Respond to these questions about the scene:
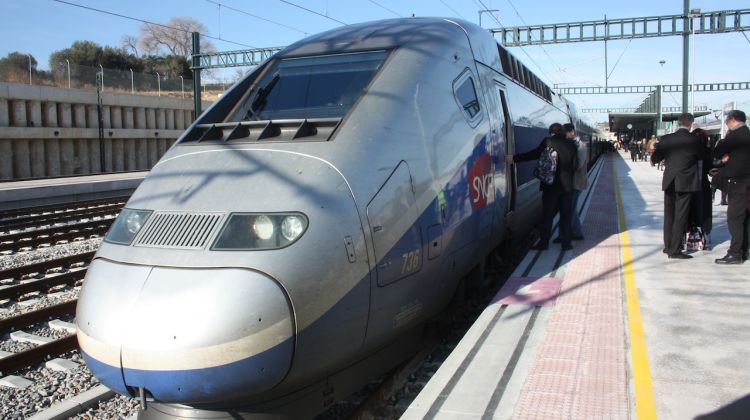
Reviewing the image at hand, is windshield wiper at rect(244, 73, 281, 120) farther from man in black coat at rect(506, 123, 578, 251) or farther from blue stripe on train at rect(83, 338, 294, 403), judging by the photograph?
man in black coat at rect(506, 123, 578, 251)

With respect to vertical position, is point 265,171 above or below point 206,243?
above

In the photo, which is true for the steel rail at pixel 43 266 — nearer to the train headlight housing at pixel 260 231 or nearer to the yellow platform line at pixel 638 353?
the train headlight housing at pixel 260 231

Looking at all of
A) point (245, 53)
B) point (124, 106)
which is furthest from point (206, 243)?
point (124, 106)

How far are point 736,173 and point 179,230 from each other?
571cm

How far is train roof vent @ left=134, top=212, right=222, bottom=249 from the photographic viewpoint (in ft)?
11.5

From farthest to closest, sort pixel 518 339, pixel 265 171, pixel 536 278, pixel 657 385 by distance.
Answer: pixel 536 278 → pixel 518 339 → pixel 265 171 → pixel 657 385

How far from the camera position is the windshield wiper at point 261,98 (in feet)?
16.7

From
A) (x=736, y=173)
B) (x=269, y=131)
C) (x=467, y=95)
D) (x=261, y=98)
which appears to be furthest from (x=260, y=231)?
(x=736, y=173)

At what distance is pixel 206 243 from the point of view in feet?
11.3

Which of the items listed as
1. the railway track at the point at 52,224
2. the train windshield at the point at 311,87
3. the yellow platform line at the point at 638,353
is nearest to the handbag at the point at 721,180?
the yellow platform line at the point at 638,353

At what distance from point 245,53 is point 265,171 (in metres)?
29.3

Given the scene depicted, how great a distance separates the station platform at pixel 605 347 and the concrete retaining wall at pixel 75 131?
3103 cm

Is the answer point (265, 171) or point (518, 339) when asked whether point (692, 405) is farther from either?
point (265, 171)

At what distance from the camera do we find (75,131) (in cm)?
3391
